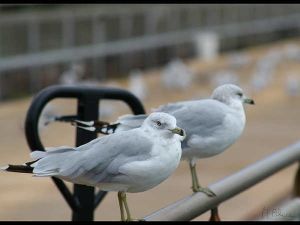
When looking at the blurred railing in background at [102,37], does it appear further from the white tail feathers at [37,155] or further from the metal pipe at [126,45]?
the white tail feathers at [37,155]

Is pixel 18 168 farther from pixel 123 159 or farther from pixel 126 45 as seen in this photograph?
pixel 126 45

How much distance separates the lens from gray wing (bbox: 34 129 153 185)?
5.42 feet

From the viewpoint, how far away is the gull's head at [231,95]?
201cm

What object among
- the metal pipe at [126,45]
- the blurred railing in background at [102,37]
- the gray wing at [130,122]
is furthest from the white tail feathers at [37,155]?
the metal pipe at [126,45]

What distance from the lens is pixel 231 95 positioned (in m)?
2.02

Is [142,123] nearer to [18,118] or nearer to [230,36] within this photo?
[18,118]

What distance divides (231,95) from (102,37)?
42.5 feet

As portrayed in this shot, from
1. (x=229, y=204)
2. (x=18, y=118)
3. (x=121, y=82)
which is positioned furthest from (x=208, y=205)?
(x=121, y=82)

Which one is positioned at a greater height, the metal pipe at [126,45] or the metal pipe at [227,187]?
the metal pipe at [126,45]

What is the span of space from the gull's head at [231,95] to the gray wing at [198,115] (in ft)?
0.06

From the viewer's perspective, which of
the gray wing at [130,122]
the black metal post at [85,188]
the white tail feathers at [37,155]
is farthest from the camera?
the black metal post at [85,188]

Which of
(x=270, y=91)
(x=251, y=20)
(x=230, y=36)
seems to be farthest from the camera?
(x=251, y=20)

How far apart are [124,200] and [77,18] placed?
12.4 m

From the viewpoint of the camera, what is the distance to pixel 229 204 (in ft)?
17.2
